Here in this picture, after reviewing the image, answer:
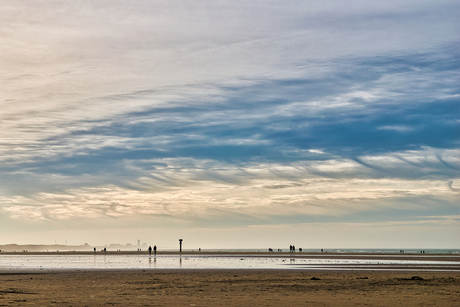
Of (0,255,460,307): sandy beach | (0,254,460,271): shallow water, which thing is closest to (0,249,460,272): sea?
(0,254,460,271): shallow water

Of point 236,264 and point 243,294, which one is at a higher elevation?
point 243,294

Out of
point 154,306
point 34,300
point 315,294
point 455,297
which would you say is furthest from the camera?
point 315,294

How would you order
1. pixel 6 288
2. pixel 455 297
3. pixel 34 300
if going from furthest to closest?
pixel 6 288
pixel 455 297
pixel 34 300

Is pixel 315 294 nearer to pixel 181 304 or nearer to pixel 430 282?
pixel 181 304

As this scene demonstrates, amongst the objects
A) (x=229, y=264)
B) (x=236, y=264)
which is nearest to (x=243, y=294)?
(x=236, y=264)

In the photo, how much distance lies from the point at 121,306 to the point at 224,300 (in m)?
4.99

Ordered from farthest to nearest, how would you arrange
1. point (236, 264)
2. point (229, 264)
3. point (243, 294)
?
point (229, 264), point (236, 264), point (243, 294)

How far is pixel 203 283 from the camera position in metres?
31.2

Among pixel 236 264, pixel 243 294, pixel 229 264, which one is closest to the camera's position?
pixel 243 294

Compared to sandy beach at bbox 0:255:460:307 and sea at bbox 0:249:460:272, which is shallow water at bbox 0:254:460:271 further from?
sandy beach at bbox 0:255:460:307

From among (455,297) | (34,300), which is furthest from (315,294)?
(34,300)

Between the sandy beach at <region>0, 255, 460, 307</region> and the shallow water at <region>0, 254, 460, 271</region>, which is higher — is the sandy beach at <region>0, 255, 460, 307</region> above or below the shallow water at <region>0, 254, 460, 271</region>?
above

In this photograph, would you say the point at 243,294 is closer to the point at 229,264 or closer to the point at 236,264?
the point at 236,264

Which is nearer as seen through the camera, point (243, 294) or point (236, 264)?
point (243, 294)
